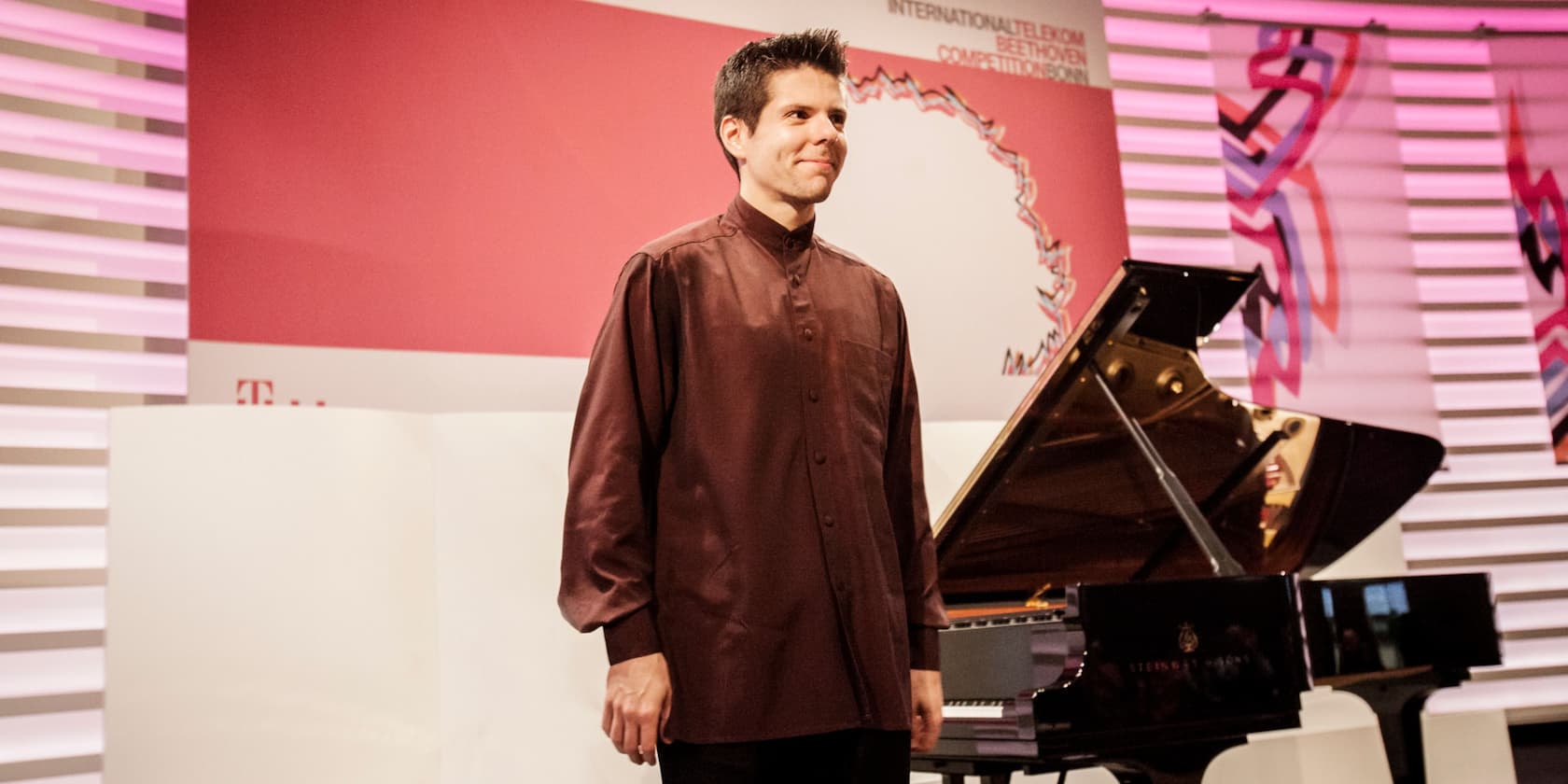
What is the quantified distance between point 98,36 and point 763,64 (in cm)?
242

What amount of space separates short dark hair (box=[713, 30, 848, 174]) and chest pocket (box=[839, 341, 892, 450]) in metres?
0.32

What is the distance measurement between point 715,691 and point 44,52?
2764 millimetres

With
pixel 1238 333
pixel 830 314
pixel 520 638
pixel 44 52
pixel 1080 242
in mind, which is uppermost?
pixel 44 52

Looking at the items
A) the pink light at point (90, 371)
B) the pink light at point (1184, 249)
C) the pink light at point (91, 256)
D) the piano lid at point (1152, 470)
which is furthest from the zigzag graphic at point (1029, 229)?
the pink light at point (90, 371)

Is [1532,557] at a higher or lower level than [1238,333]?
lower

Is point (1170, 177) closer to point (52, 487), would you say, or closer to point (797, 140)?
point (797, 140)

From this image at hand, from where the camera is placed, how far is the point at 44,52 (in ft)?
10.5

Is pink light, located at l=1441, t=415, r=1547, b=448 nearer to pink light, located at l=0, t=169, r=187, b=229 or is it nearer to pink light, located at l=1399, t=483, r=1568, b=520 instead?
pink light, located at l=1399, t=483, r=1568, b=520

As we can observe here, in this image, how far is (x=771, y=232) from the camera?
163 cm

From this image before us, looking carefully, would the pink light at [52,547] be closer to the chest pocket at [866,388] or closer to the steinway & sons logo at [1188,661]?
the chest pocket at [866,388]

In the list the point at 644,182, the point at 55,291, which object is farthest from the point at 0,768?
the point at 644,182

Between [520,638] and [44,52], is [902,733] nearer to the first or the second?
[520,638]

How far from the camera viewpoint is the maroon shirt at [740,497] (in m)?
1.45

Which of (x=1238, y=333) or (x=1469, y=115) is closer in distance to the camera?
(x=1238, y=333)
